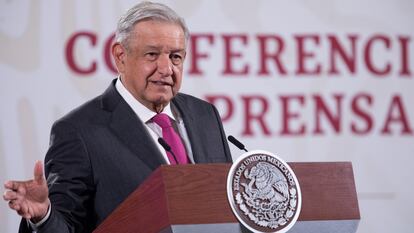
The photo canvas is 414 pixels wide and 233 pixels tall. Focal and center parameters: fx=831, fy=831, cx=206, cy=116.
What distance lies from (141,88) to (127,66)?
8cm

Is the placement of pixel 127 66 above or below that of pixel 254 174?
above

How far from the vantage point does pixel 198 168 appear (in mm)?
1805

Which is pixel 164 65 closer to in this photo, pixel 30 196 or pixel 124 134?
pixel 124 134

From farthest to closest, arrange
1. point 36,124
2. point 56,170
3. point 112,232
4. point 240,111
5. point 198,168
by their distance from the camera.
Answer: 1. point 240,111
2. point 36,124
3. point 56,170
4. point 112,232
5. point 198,168

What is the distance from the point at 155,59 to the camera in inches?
92.7

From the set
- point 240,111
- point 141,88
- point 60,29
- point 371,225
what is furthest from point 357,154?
point 141,88

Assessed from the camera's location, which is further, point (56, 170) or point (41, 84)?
point (41, 84)

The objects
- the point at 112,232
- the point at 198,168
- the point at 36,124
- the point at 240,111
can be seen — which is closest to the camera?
the point at 198,168

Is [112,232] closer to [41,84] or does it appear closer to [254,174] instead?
[254,174]

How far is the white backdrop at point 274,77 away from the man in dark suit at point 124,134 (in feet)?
4.01

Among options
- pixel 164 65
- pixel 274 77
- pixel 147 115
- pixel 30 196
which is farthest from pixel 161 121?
pixel 274 77

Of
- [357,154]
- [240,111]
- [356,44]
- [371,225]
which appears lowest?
[371,225]

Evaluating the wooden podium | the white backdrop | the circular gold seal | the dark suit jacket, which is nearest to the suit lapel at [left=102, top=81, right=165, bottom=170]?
the dark suit jacket

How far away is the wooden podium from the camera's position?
175 centimetres
